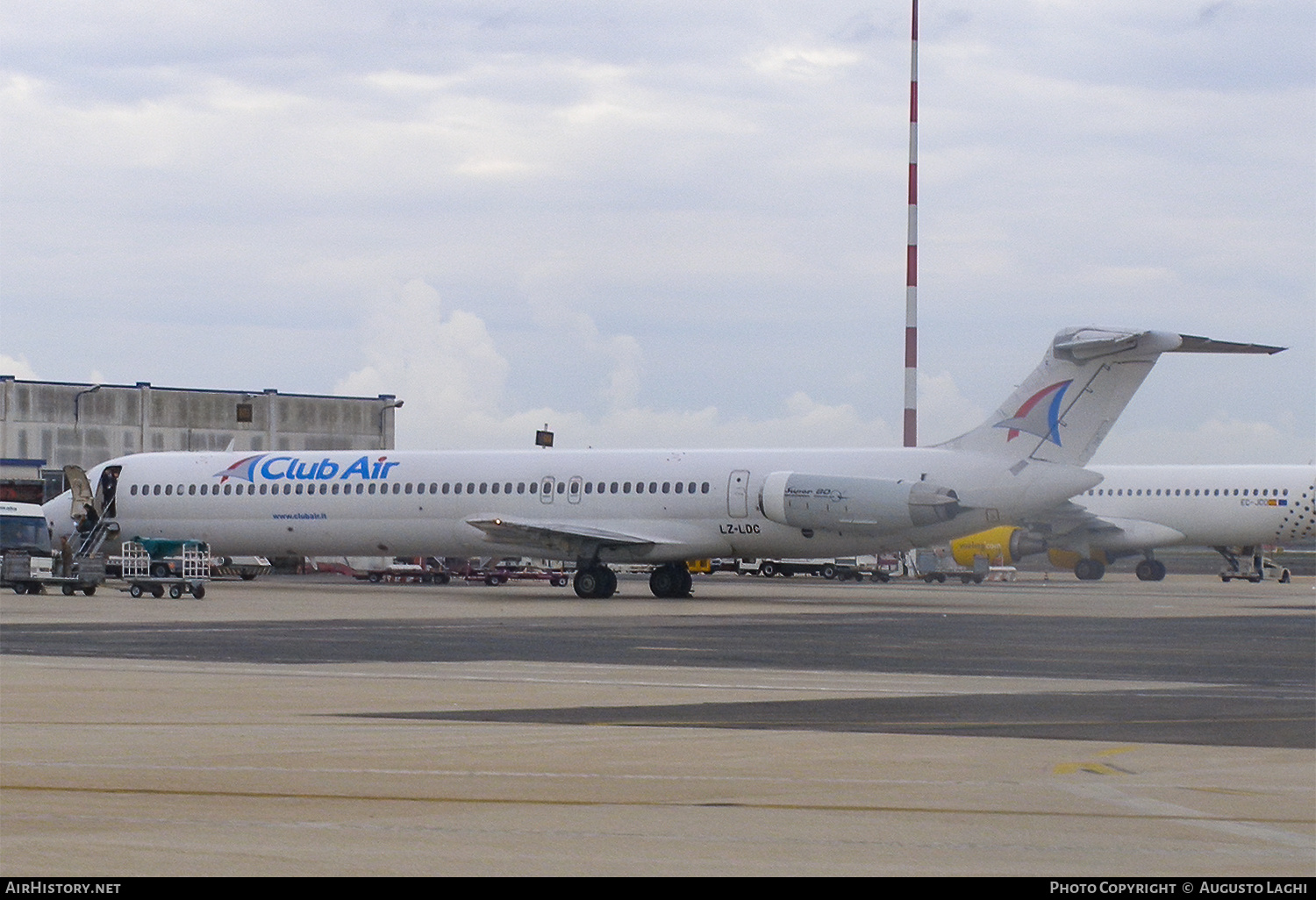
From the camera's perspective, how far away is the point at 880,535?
142 ft

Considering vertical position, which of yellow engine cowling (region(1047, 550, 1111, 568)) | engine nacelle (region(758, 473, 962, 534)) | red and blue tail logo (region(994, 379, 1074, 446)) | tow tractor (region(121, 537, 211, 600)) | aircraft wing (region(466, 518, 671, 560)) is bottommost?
yellow engine cowling (region(1047, 550, 1111, 568))

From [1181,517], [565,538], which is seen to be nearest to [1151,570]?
[1181,517]

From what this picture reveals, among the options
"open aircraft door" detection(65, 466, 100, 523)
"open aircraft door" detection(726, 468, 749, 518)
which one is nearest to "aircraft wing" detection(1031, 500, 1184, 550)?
"open aircraft door" detection(726, 468, 749, 518)

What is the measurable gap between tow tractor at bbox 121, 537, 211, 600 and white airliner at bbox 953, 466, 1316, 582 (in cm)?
3210

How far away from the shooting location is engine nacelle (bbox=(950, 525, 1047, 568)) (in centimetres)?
7219

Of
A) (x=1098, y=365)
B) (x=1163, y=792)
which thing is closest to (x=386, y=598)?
(x=1098, y=365)

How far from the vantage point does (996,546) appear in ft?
239

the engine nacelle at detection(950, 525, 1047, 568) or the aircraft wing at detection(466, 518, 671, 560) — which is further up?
the aircraft wing at detection(466, 518, 671, 560)

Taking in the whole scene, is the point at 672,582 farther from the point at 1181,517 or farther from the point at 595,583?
the point at 1181,517

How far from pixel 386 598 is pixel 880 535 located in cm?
1250

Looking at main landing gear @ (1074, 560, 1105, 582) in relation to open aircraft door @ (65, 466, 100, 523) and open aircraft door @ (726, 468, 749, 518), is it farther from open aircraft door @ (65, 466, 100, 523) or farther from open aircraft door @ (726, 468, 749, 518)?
open aircraft door @ (65, 466, 100, 523)

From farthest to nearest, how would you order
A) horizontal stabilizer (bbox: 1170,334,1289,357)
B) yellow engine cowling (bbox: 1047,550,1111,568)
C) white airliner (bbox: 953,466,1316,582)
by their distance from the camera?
yellow engine cowling (bbox: 1047,550,1111,568) → white airliner (bbox: 953,466,1316,582) → horizontal stabilizer (bbox: 1170,334,1289,357)

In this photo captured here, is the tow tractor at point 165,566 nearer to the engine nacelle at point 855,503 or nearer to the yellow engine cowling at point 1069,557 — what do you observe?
the engine nacelle at point 855,503

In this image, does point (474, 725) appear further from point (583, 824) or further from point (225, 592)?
point (225, 592)
